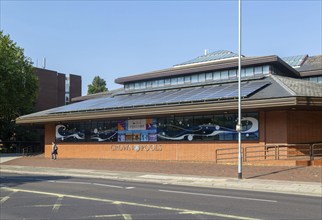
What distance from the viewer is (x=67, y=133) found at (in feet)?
122

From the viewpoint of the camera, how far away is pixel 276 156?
25297mm

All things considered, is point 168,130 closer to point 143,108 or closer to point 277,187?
point 143,108

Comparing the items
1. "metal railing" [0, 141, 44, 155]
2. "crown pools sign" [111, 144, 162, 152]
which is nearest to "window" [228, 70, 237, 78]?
"crown pools sign" [111, 144, 162, 152]

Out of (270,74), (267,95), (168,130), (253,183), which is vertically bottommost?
(253,183)

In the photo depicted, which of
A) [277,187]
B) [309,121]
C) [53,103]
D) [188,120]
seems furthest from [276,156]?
[53,103]

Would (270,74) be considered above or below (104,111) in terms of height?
above

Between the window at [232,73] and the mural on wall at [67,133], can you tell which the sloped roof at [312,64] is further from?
the mural on wall at [67,133]

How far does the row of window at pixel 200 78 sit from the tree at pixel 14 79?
10.4m

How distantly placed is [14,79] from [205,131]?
825 inches

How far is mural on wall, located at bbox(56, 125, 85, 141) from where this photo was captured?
36.3 m

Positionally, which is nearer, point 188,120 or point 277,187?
point 277,187

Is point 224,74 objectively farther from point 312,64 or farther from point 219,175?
point 219,175

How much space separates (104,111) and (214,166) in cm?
1142

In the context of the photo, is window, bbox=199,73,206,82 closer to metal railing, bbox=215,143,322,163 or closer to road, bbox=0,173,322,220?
metal railing, bbox=215,143,322,163
